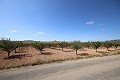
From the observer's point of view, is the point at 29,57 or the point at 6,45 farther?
the point at 6,45

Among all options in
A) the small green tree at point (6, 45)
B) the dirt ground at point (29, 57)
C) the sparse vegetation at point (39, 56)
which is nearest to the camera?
the dirt ground at point (29, 57)

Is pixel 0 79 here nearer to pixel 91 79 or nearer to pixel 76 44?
pixel 91 79

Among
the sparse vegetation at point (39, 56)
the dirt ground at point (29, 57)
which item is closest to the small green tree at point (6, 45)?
the sparse vegetation at point (39, 56)

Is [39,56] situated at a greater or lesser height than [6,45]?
lesser

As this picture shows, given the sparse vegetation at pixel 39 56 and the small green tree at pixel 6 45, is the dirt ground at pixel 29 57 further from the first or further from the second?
the small green tree at pixel 6 45

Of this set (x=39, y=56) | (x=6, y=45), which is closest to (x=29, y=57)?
(x=39, y=56)

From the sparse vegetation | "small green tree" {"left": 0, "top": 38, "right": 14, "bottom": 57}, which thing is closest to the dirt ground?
the sparse vegetation

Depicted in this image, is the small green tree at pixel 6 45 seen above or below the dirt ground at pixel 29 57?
above

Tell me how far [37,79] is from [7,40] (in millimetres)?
23860

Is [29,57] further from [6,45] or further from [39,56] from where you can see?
[6,45]

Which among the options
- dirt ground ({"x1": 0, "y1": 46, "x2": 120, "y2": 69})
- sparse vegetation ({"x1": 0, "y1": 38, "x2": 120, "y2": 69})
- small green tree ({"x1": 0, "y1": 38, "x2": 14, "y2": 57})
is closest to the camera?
dirt ground ({"x1": 0, "y1": 46, "x2": 120, "y2": 69})

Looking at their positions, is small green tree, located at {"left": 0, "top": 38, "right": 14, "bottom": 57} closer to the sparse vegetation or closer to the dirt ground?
the sparse vegetation

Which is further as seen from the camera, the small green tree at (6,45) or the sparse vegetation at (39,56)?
the small green tree at (6,45)

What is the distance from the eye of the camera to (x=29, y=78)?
11344 millimetres
